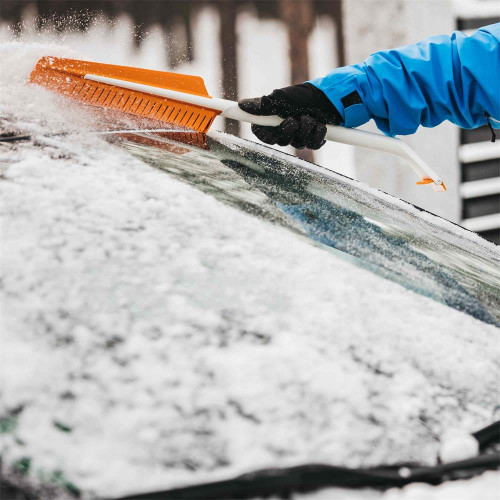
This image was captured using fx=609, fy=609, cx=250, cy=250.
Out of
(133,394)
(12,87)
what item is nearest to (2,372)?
(133,394)

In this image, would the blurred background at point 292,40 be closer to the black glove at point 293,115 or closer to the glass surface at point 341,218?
the black glove at point 293,115

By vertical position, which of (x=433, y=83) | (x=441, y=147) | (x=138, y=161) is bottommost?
(x=441, y=147)

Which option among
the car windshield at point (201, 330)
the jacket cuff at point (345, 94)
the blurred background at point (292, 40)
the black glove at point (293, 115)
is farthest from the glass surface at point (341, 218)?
the blurred background at point (292, 40)

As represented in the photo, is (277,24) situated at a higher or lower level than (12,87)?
higher

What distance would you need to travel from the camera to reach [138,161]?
1.21 metres

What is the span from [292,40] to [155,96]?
3274mm

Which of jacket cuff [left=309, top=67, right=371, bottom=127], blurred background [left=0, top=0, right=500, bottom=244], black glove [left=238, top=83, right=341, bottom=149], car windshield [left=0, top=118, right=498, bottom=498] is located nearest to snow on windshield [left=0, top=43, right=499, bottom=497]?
car windshield [left=0, top=118, right=498, bottom=498]

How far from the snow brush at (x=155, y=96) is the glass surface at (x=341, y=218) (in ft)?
0.34

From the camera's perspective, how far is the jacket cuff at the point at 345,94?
1848 millimetres

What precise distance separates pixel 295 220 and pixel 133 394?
541 millimetres

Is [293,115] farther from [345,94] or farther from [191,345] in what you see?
[191,345]

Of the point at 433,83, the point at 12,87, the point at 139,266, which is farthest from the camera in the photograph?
the point at 433,83

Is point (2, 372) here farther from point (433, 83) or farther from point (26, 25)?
point (26, 25)

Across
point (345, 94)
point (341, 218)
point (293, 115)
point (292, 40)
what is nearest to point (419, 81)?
point (345, 94)
